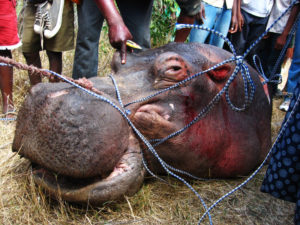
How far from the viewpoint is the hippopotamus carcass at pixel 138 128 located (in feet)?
4.80

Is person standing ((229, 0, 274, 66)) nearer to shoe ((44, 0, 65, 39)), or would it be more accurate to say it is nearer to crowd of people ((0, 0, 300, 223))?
crowd of people ((0, 0, 300, 223))

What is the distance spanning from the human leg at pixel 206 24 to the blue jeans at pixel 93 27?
2.59 feet

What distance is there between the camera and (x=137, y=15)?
2.96 m

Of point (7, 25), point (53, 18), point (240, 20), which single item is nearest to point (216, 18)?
point (240, 20)

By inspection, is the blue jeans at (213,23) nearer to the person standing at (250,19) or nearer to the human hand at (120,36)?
the person standing at (250,19)

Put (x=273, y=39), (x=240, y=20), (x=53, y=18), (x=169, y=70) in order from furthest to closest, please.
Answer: (x=273, y=39) → (x=240, y=20) → (x=53, y=18) → (x=169, y=70)

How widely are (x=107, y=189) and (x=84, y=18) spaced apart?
5.85 ft

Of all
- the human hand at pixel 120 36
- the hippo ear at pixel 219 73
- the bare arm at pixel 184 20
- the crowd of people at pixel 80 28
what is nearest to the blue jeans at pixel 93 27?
the crowd of people at pixel 80 28

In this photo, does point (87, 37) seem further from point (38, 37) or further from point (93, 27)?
point (38, 37)

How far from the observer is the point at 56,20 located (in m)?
2.96

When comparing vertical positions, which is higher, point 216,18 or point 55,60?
point 216,18

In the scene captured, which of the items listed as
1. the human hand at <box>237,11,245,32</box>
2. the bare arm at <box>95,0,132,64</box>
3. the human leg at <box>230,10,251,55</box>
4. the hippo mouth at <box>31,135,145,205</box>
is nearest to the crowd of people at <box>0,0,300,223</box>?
the human hand at <box>237,11,245,32</box>

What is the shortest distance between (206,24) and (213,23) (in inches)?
6.1

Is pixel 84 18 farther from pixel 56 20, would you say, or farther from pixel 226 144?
pixel 226 144
